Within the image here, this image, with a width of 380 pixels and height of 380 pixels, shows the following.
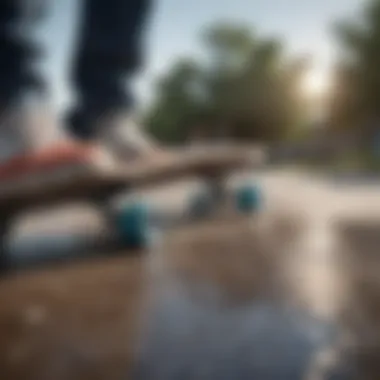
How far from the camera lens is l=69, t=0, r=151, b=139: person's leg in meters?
0.66

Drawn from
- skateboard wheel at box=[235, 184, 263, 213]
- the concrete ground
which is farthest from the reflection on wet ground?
skateboard wheel at box=[235, 184, 263, 213]

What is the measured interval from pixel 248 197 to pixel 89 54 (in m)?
0.27

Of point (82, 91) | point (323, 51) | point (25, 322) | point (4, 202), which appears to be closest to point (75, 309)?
point (25, 322)

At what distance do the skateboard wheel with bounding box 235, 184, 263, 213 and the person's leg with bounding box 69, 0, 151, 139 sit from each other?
0.57 ft

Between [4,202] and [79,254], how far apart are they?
13cm

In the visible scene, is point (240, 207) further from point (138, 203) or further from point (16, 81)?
point (16, 81)

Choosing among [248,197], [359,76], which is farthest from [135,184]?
[359,76]

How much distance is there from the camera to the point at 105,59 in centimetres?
69

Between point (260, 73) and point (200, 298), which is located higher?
point (260, 73)

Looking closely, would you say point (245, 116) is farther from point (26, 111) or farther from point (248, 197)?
point (26, 111)

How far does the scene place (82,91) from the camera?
675mm

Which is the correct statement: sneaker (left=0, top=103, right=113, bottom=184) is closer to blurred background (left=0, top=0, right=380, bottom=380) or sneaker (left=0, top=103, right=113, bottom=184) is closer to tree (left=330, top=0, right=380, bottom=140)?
blurred background (left=0, top=0, right=380, bottom=380)

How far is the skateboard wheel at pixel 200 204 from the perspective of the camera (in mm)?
696

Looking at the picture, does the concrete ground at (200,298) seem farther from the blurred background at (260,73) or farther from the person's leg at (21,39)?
the person's leg at (21,39)
